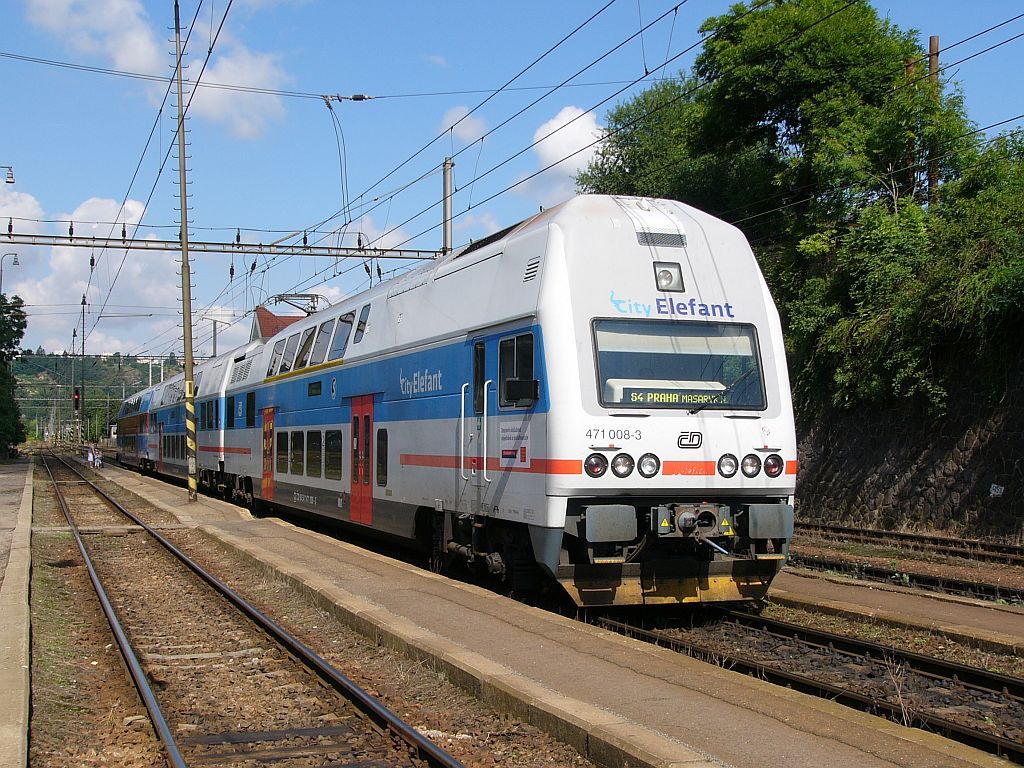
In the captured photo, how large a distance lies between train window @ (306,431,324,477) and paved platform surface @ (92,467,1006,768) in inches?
210

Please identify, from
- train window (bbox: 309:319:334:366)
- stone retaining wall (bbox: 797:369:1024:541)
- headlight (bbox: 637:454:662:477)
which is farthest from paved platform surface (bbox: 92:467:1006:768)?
stone retaining wall (bbox: 797:369:1024:541)

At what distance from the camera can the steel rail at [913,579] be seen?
37.3 ft

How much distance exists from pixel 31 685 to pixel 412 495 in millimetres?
5254

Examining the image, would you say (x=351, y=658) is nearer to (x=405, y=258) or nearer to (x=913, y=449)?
(x=913, y=449)

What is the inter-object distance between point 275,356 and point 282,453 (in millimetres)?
1932

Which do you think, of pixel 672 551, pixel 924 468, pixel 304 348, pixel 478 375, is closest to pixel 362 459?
pixel 304 348

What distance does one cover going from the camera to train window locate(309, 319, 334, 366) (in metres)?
16.1

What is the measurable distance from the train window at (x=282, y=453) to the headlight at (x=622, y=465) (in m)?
10.6

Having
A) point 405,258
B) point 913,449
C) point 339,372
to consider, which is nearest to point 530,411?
point 339,372

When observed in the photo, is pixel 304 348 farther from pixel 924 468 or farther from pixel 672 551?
pixel 924 468

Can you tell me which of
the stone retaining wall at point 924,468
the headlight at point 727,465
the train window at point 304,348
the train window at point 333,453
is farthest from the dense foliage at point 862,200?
the headlight at point 727,465

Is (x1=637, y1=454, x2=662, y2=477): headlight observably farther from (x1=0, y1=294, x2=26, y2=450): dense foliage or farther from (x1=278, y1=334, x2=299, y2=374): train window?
(x1=0, y1=294, x2=26, y2=450): dense foliage

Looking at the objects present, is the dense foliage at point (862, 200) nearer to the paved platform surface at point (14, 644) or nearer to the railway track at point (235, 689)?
the railway track at point (235, 689)

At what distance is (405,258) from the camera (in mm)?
29859
